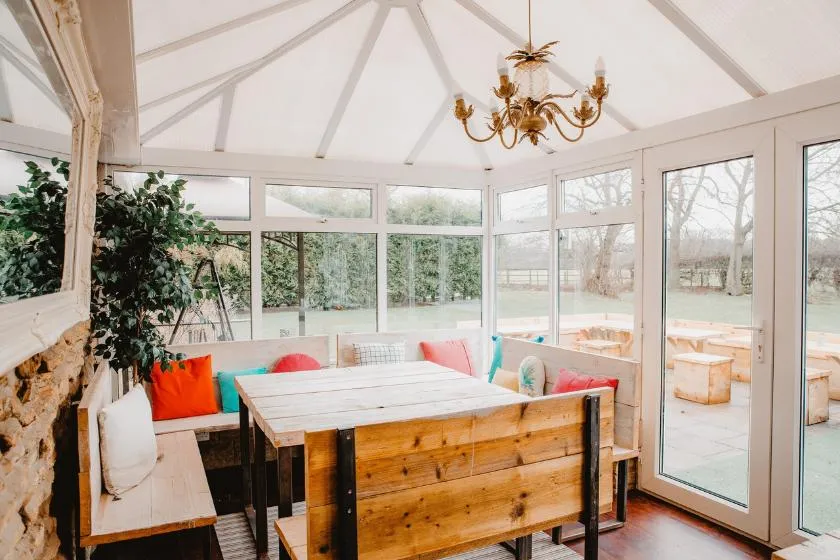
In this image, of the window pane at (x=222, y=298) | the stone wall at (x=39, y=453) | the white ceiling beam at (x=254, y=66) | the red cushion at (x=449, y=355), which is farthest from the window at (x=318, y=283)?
the stone wall at (x=39, y=453)

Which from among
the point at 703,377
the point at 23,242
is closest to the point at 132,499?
the point at 23,242

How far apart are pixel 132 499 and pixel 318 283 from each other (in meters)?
2.68

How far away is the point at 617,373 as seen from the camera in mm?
3482

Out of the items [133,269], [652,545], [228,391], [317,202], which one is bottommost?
[652,545]

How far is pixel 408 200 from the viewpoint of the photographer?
5.40 meters

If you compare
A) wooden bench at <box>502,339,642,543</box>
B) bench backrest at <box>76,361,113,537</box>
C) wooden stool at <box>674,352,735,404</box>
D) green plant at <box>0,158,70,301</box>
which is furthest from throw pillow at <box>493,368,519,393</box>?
green plant at <box>0,158,70,301</box>

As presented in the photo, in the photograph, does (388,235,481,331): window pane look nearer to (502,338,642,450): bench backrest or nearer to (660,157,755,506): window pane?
(502,338,642,450): bench backrest

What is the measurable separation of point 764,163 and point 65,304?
11.1 ft

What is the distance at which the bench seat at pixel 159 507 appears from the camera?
2326mm

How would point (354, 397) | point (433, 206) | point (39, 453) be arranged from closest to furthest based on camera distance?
point (39, 453), point (354, 397), point (433, 206)

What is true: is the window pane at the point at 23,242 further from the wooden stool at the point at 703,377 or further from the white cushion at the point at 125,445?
the wooden stool at the point at 703,377

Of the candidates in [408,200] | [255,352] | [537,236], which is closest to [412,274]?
[408,200]

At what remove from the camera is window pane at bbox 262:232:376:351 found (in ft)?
16.0

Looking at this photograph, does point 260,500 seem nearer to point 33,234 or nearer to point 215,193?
point 33,234
